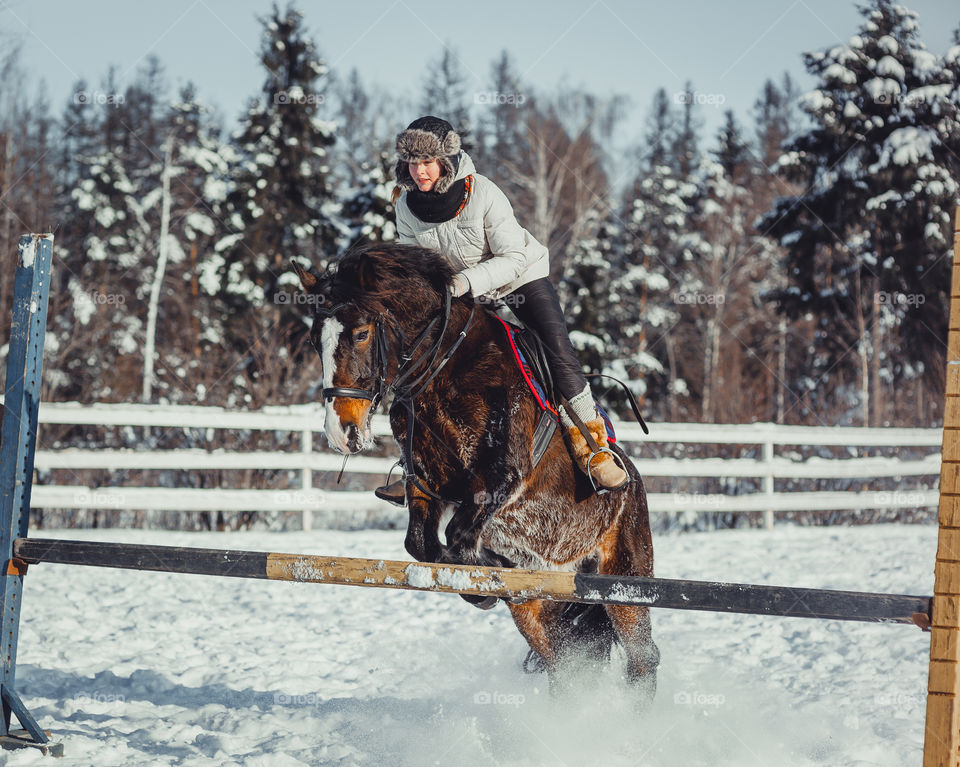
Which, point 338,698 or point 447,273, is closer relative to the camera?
point 447,273

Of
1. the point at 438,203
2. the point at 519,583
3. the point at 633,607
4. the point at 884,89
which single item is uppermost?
the point at 884,89

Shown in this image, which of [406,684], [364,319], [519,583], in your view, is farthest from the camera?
[406,684]

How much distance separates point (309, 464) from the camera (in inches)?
391

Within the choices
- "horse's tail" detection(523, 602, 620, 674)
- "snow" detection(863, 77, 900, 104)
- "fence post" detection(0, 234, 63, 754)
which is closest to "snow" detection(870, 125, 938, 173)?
"snow" detection(863, 77, 900, 104)

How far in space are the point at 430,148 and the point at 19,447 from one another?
2.28 meters

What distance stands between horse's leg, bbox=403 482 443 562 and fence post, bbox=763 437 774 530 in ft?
28.3

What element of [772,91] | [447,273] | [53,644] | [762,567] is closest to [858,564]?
[762,567]

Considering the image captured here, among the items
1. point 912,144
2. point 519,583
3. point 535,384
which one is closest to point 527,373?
point 535,384

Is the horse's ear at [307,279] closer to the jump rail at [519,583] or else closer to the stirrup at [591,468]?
the jump rail at [519,583]

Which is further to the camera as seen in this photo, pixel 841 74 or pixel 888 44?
pixel 841 74

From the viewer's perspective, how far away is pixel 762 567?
27.8 ft

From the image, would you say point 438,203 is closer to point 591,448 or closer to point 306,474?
point 591,448

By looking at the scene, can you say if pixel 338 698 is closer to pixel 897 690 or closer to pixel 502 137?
pixel 897 690

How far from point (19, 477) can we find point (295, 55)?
19.9 meters
